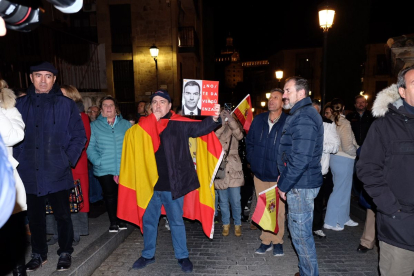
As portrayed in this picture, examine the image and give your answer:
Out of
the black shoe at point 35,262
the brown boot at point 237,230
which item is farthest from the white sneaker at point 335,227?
the black shoe at point 35,262

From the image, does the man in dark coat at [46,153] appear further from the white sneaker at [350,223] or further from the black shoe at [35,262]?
the white sneaker at [350,223]

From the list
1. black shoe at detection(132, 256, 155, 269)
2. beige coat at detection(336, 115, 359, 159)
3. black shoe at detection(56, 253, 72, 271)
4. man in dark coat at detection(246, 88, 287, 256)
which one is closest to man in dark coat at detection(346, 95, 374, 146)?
beige coat at detection(336, 115, 359, 159)

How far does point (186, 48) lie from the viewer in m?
18.0

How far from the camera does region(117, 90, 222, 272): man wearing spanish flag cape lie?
3639 mm

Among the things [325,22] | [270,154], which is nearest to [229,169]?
[270,154]

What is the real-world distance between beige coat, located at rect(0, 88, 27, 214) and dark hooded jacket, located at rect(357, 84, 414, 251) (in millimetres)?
3239

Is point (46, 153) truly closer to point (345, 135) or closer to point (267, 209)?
point (267, 209)

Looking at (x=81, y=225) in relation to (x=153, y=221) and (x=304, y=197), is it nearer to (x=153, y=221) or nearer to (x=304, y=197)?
(x=153, y=221)

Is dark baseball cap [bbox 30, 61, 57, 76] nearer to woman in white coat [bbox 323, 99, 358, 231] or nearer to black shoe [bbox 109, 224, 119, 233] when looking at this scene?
black shoe [bbox 109, 224, 119, 233]

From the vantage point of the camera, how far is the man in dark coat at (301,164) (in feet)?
9.53

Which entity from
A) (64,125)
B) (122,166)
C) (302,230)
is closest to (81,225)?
(122,166)

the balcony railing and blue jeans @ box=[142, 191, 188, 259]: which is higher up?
the balcony railing

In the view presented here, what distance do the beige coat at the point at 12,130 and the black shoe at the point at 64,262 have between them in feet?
3.12

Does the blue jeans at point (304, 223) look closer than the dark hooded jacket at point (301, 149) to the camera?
No
